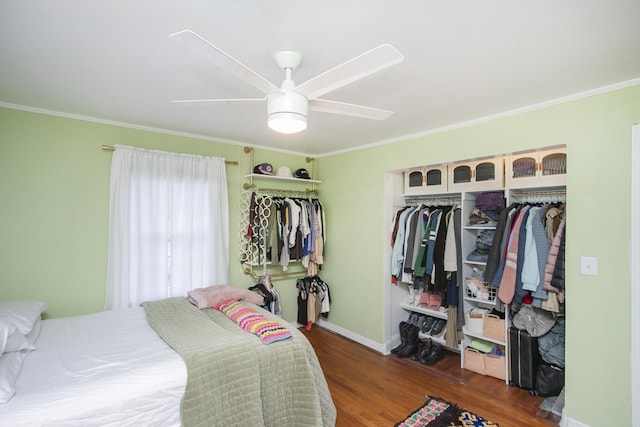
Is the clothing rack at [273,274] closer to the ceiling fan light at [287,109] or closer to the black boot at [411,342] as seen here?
the black boot at [411,342]

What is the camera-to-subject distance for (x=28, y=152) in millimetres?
2629

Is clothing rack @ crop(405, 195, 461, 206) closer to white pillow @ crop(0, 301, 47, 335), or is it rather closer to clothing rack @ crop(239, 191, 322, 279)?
clothing rack @ crop(239, 191, 322, 279)

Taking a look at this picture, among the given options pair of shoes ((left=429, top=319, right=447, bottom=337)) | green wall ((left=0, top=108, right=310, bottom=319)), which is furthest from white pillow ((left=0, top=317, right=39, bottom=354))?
pair of shoes ((left=429, top=319, right=447, bottom=337))

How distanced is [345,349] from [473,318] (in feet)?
4.65

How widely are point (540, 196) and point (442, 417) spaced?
216cm

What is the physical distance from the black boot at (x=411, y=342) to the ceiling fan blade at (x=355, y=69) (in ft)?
9.60

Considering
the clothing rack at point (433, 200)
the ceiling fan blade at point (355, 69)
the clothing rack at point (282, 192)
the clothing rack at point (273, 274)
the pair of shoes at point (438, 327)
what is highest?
the ceiling fan blade at point (355, 69)

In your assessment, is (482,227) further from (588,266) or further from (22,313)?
(22,313)

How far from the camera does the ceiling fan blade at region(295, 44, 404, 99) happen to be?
1150mm

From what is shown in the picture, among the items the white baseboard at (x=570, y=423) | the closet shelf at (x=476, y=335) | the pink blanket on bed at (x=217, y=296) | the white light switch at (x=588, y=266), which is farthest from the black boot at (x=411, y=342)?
the white light switch at (x=588, y=266)

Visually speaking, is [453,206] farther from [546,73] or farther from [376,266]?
[546,73]

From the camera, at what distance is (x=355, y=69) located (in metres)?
1.27

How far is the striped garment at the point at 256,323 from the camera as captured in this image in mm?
2082

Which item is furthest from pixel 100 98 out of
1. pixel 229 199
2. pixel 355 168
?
pixel 355 168
